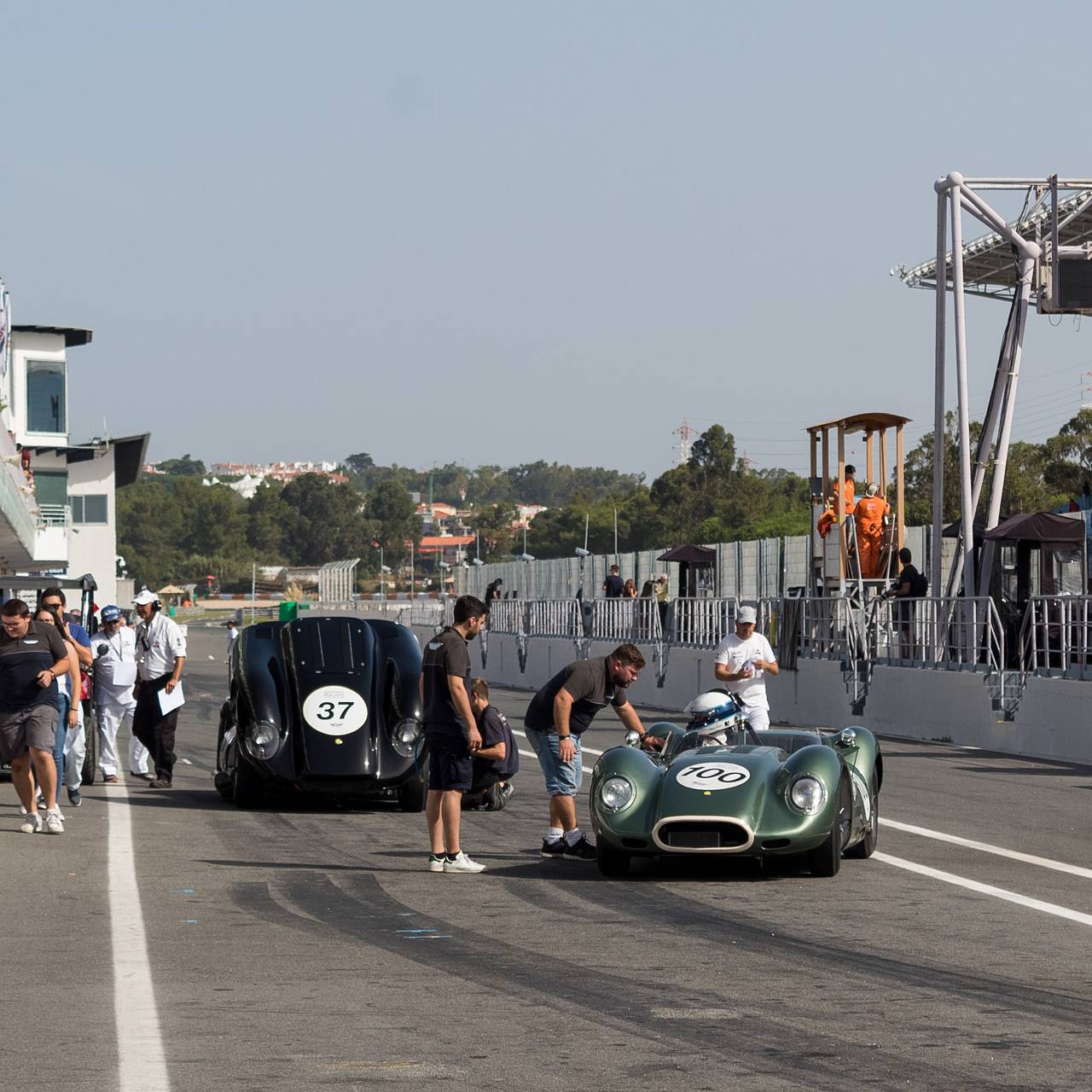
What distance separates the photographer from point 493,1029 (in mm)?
6906

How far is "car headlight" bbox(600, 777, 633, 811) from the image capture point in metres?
11.0

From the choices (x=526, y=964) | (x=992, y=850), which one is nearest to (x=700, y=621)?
(x=992, y=850)

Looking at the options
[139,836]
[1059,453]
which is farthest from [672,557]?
[1059,453]

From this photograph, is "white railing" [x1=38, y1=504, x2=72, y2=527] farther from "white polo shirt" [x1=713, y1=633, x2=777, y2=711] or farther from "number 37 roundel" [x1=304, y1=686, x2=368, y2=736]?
"number 37 roundel" [x1=304, y1=686, x2=368, y2=736]

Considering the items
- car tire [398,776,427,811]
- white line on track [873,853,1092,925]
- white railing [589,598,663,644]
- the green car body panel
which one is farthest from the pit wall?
the green car body panel

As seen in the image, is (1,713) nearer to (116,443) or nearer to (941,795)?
(941,795)

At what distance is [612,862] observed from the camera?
11.3m

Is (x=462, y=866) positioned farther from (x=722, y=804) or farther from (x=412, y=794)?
(x=412, y=794)

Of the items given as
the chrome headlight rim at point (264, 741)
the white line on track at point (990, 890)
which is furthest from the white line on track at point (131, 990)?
the white line on track at point (990, 890)

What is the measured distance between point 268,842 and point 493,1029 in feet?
20.8

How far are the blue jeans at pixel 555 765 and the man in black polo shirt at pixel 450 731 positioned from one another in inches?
23.1

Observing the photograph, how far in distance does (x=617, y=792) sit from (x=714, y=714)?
99 cm

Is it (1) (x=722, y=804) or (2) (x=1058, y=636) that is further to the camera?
(2) (x=1058, y=636)

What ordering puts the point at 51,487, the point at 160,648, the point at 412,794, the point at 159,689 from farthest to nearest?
the point at 51,487 → the point at 160,648 → the point at 159,689 → the point at 412,794
